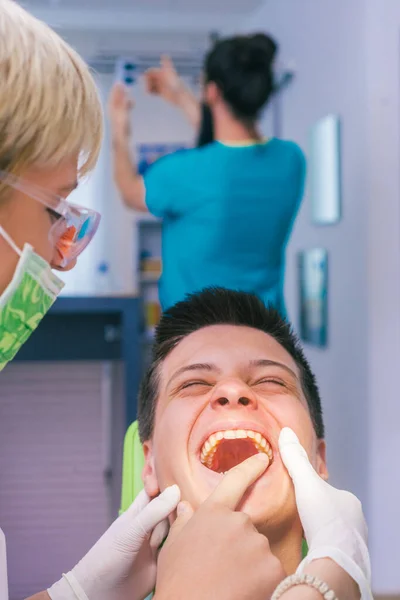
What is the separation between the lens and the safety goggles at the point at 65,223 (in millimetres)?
878

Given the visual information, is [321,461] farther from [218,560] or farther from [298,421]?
[218,560]

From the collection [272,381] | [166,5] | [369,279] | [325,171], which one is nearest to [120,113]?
[369,279]

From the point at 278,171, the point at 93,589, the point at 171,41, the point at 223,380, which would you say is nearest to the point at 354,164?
the point at 278,171

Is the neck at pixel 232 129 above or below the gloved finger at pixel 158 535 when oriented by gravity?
above

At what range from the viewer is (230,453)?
1.11 m

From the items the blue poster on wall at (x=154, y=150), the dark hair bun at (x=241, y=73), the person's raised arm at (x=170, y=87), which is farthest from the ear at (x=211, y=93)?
the blue poster on wall at (x=154, y=150)

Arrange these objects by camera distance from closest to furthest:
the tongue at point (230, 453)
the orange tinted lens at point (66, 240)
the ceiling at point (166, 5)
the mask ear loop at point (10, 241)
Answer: the mask ear loop at point (10, 241)
the orange tinted lens at point (66, 240)
the tongue at point (230, 453)
the ceiling at point (166, 5)

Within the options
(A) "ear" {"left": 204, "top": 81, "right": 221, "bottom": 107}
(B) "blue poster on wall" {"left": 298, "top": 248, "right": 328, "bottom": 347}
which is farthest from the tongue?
(B) "blue poster on wall" {"left": 298, "top": 248, "right": 328, "bottom": 347}

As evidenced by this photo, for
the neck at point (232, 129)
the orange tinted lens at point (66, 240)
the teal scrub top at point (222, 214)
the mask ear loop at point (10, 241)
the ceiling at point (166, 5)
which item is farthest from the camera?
the ceiling at point (166, 5)

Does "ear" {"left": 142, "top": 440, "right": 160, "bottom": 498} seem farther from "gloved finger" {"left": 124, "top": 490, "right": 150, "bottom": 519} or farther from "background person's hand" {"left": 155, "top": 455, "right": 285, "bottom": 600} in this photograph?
"background person's hand" {"left": 155, "top": 455, "right": 285, "bottom": 600}

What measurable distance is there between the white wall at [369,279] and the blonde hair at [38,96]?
6.01 feet

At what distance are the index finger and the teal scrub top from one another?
3.09 feet

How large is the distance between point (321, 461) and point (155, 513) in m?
0.28

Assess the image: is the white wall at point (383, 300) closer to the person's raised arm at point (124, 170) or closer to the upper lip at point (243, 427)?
the person's raised arm at point (124, 170)
